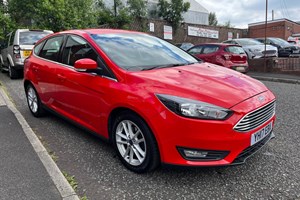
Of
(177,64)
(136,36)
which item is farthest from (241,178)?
(136,36)

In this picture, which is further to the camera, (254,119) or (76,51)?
(76,51)

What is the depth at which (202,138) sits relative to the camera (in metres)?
2.56

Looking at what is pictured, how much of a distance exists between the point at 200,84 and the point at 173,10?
22131 mm

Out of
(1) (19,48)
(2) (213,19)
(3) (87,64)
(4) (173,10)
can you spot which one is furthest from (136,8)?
(2) (213,19)

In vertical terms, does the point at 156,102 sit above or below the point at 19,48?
below

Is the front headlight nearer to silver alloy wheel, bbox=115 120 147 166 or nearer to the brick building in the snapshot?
silver alloy wheel, bbox=115 120 147 166

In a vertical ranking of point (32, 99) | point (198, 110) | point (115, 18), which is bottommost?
point (32, 99)

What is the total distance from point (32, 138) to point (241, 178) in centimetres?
291

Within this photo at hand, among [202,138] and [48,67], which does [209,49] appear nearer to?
[48,67]

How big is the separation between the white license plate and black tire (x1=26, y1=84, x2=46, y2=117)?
372 cm

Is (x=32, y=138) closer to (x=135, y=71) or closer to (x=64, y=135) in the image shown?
(x=64, y=135)

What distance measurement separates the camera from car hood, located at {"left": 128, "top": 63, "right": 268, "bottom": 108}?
8.77 feet

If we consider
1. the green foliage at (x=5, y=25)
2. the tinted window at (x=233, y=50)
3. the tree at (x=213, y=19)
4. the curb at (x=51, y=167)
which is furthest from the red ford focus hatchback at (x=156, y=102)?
the tree at (x=213, y=19)

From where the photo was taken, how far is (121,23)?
63.9ft
